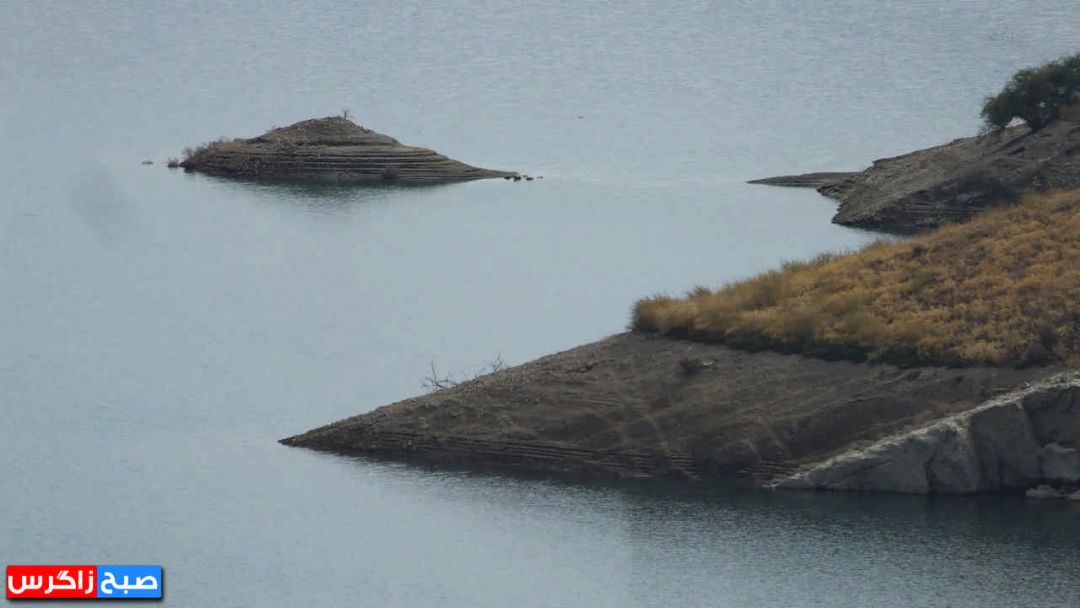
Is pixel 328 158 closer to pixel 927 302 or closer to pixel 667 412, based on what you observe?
pixel 927 302

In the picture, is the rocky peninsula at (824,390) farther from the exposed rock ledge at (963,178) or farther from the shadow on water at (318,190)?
the shadow on water at (318,190)

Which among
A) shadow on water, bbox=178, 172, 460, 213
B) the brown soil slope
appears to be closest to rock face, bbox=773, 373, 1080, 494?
the brown soil slope

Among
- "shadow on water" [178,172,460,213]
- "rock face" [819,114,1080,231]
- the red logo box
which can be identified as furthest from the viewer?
"shadow on water" [178,172,460,213]

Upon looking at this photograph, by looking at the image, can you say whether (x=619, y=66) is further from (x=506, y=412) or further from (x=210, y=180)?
(x=506, y=412)

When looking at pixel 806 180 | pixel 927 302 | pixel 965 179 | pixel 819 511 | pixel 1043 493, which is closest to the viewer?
pixel 819 511

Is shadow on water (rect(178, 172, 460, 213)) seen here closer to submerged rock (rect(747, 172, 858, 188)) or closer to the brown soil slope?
submerged rock (rect(747, 172, 858, 188))

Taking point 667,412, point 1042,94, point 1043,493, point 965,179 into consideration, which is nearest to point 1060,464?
point 1043,493
